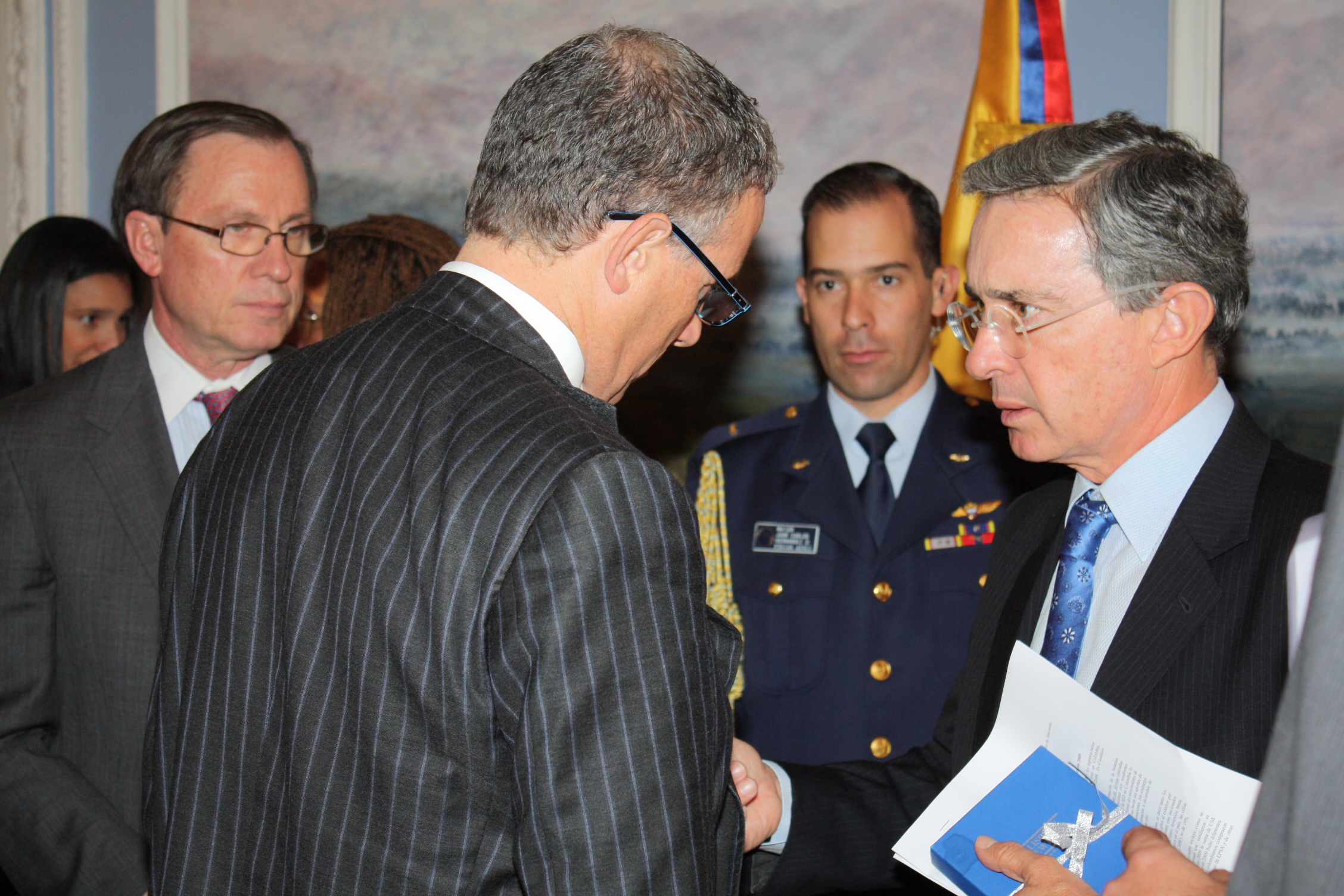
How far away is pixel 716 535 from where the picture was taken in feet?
8.93

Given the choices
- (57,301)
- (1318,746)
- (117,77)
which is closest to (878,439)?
(1318,746)

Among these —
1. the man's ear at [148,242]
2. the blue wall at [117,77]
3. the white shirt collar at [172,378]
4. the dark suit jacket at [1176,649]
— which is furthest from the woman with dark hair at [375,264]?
the blue wall at [117,77]

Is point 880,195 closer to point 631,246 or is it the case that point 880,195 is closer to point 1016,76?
point 1016,76

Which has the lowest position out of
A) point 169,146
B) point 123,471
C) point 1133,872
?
point 1133,872

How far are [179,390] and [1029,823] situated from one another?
181cm

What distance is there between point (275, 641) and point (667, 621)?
43 centimetres

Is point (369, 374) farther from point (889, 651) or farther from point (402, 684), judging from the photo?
point (889, 651)

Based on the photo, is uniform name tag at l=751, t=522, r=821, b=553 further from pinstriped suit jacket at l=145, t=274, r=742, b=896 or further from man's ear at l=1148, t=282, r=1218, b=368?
pinstriped suit jacket at l=145, t=274, r=742, b=896

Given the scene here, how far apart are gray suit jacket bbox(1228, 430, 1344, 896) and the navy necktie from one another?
6.28ft

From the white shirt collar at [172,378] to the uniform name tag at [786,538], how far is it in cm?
131

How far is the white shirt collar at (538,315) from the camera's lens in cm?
115

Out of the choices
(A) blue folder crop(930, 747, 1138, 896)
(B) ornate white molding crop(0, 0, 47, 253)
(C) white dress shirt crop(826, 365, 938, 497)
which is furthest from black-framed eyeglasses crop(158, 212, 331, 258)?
(B) ornate white molding crop(0, 0, 47, 253)

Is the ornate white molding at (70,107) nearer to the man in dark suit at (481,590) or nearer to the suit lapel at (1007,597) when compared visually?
the man in dark suit at (481,590)

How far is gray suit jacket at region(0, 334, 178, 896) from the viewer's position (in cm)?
176
